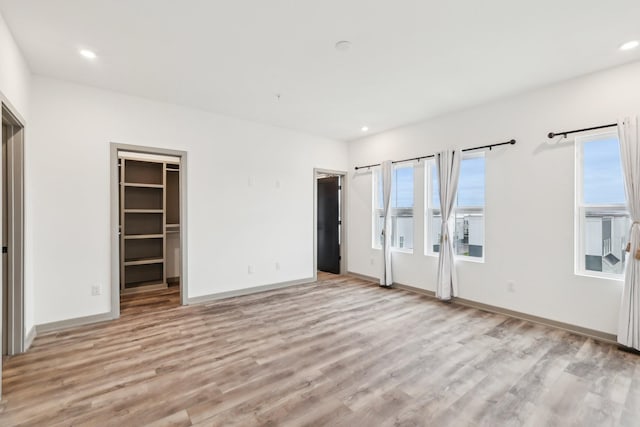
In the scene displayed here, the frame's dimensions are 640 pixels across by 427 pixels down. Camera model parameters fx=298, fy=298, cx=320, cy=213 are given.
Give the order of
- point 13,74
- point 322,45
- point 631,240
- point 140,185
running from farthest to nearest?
point 140,185 → point 631,240 → point 322,45 → point 13,74

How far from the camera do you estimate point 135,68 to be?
10.3 ft

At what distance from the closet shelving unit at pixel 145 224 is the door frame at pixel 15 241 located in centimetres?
202

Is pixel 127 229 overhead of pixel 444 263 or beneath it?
overhead

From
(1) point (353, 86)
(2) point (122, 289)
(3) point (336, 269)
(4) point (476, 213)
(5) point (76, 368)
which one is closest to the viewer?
(5) point (76, 368)

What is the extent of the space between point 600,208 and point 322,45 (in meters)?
3.39

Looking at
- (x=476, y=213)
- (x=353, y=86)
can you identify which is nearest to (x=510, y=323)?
(x=476, y=213)

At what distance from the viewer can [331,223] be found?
256 inches

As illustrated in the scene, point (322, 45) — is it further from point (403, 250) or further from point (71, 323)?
point (71, 323)

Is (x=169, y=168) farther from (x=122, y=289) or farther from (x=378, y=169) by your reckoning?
(x=378, y=169)

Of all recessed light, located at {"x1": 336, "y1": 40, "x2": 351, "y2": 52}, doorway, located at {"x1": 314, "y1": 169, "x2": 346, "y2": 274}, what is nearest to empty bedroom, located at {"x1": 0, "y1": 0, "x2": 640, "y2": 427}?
recessed light, located at {"x1": 336, "y1": 40, "x2": 351, "y2": 52}

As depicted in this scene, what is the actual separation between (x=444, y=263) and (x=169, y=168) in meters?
4.92

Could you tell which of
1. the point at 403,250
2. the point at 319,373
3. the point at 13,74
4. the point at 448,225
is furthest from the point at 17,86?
Result: the point at 403,250

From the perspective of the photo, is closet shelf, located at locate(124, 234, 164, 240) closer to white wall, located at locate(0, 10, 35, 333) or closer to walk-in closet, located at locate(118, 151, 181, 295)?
walk-in closet, located at locate(118, 151, 181, 295)

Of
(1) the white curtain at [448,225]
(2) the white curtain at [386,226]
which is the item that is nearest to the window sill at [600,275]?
(1) the white curtain at [448,225]
